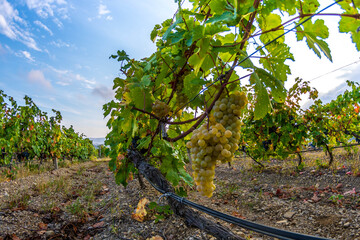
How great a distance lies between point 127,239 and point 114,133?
155 cm

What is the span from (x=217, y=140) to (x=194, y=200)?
12.4 feet

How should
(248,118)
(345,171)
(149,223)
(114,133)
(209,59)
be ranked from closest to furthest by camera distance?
(209,59)
(114,133)
(149,223)
(345,171)
(248,118)

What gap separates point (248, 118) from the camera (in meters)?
7.55

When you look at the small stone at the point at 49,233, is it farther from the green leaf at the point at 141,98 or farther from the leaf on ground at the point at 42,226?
the green leaf at the point at 141,98

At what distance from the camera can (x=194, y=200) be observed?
4535 mm

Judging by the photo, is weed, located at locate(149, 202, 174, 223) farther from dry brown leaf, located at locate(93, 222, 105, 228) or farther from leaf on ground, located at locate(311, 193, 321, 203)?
leaf on ground, located at locate(311, 193, 321, 203)

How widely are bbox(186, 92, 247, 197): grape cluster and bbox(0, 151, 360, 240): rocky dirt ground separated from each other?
155cm

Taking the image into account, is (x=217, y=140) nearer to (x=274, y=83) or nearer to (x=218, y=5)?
(x=274, y=83)

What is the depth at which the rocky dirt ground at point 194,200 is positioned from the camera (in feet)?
11.1

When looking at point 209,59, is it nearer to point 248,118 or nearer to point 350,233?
point 350,233

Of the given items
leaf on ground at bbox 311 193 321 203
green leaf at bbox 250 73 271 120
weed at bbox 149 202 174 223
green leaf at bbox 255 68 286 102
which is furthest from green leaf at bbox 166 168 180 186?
leaf on ground at bbox 311 193 321 203

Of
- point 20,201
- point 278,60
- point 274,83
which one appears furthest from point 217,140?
point 20,201

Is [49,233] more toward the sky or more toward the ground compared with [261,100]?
more toward the ground

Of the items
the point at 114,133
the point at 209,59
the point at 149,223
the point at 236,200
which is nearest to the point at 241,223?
the point at 209,59
